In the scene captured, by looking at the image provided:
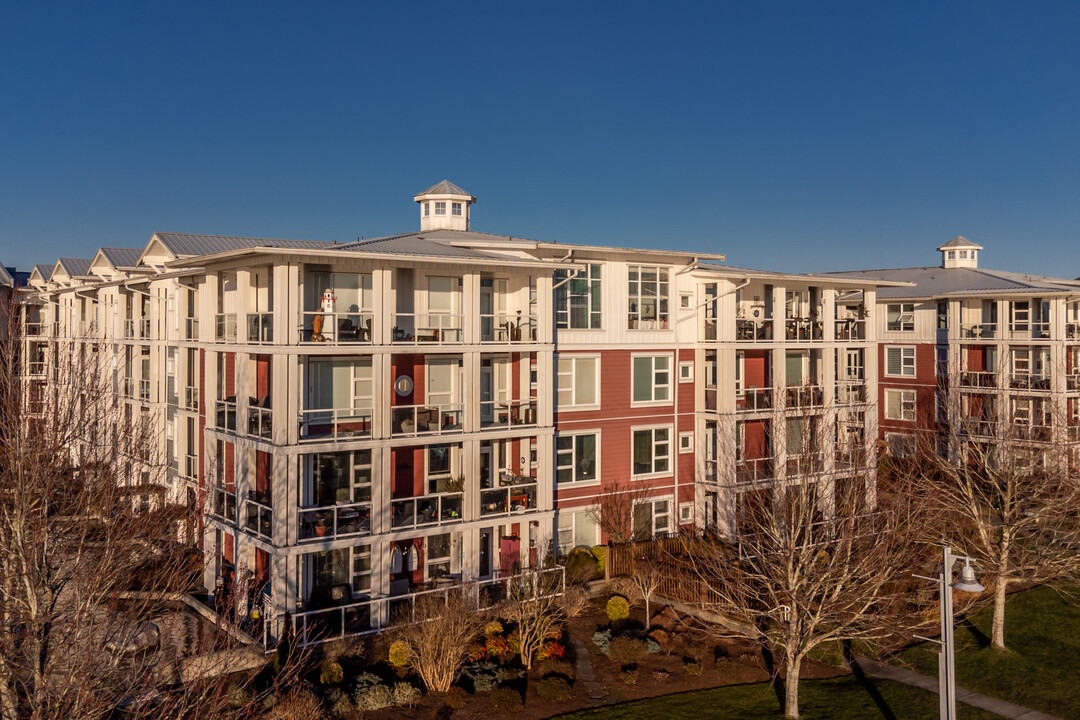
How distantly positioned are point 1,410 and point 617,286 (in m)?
19.1

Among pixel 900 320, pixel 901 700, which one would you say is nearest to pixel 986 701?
pixel 901 700

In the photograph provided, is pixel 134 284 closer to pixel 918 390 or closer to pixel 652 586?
pixel 652 586

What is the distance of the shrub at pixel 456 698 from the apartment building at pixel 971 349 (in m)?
23.6

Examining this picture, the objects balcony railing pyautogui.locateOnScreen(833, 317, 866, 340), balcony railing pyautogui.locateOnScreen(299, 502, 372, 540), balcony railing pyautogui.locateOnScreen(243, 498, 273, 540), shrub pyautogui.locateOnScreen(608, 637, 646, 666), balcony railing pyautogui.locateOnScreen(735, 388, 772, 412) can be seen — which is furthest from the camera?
balcony railing pyautogui.locateOnScreen(833, 317, 866, 340)

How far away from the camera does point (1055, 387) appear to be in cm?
3725

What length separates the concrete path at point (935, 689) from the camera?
19.2 metres

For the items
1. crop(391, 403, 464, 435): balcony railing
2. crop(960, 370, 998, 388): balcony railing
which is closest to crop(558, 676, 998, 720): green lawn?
crop(391, 403, 464, 435): balcony railing

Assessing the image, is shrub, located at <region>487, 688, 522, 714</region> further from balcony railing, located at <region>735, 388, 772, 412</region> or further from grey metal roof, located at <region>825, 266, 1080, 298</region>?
grey metal roof, located at <region>825, 266, 1080, 298</region>

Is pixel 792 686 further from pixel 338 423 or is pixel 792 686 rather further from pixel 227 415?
pixel 227 415

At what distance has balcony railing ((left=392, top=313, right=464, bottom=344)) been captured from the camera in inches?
971

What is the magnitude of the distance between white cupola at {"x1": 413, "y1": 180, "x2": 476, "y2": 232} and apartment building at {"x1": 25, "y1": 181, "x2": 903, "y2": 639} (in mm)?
80

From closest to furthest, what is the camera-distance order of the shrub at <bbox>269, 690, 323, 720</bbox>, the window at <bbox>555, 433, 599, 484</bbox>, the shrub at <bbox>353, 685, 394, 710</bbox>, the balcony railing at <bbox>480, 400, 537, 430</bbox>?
the shrub at <bbox>269, 690, 323, 720</bbox>, the shrub at <bbox>353, 685, 394, 710</bbox>, the balcony railing at <bbox>480, 400, 537, 430</bbox>, the window at <bbox>555, 433, 599, 484</bbox>

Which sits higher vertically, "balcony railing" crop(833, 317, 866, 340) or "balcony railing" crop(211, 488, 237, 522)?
"balcony railing" crop(833, 317, 866, 340)

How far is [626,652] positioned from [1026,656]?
1164 centimetres
